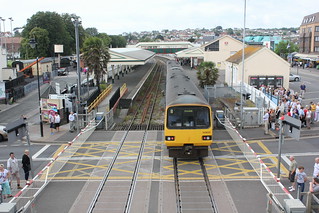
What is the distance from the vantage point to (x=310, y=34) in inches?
3177

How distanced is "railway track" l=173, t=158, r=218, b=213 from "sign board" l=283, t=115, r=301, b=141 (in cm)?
341

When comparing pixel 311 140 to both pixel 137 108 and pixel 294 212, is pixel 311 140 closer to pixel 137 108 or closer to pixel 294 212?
pixel 294 212

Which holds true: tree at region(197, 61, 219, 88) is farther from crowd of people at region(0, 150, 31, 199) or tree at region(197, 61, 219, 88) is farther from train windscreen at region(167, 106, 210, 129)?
crowd of people at region(0, 150, 31, 199)

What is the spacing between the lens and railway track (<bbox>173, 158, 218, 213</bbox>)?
35.8 feet

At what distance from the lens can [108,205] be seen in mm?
11297

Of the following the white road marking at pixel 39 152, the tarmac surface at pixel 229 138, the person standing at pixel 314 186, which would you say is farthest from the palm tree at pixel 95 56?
the person standing at pixel 314 186

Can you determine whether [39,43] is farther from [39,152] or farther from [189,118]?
[189,118]

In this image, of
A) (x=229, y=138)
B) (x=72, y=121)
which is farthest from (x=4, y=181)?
(x=229, y=138)

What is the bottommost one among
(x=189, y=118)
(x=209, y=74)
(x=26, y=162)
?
(x=26, y=162)

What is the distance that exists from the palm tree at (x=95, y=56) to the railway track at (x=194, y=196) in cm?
2483

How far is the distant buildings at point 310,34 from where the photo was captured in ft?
256

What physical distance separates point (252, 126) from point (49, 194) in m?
14.0

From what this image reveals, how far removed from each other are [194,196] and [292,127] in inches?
161

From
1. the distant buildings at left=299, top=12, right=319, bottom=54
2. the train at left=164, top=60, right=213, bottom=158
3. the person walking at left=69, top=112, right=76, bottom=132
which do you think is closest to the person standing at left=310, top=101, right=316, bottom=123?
the train at left=164, top=60, right=213, bottom=158
